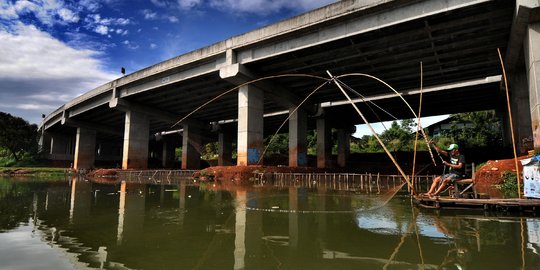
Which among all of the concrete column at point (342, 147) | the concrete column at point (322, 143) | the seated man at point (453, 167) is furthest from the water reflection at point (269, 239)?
the concrete column at point (342, 147)

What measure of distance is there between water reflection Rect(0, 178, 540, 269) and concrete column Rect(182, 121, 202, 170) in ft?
143

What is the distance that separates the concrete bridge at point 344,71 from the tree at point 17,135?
17.8 m

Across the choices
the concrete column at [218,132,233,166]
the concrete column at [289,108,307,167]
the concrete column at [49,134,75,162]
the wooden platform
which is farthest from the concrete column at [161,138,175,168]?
the wooden platform

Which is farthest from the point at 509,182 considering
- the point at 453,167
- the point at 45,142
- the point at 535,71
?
the point at 45,142

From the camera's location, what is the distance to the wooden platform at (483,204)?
844cm

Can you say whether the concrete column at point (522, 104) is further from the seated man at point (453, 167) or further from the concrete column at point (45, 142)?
the concrete column at point (45, 142)

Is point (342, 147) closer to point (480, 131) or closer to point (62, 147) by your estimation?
point (480, 131)

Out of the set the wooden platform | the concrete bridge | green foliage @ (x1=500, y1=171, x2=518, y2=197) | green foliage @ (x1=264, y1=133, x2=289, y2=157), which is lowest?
the wooden platform

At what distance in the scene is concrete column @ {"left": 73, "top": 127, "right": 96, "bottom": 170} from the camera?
2261 inches

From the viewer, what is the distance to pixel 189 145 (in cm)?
5466

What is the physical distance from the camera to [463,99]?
37.1 metres

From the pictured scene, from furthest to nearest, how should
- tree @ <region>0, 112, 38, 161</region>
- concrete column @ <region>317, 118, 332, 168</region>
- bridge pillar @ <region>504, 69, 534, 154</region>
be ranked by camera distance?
tree @ <region>0, 112, 38, 161</region> < concrete column @ <region>317, 118, 332, 168</region> < bridge pillar @ <region>504, 69, 534, 154</region>

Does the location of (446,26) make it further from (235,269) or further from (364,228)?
(235,269)

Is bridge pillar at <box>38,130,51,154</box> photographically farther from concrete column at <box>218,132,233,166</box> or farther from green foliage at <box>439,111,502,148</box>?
green foliage at <box>439,111,502,148</box>
